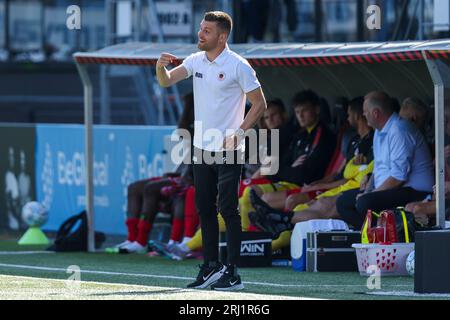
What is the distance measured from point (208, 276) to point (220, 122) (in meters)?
1.05

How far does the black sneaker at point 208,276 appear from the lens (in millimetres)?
10078

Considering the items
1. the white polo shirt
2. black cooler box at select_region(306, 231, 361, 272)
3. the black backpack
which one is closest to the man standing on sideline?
the white polo shirt

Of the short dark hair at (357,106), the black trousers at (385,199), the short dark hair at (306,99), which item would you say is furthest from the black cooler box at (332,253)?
the short dark hair at (306,99)

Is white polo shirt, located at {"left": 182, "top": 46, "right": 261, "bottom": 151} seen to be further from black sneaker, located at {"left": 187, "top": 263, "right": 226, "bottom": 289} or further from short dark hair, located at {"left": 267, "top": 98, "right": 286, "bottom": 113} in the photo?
short dark hair, located at {"left": 267, "top": 98, "right": 286, "bottom": 113}

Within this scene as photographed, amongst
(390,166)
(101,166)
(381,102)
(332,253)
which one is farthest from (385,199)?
(101,166)

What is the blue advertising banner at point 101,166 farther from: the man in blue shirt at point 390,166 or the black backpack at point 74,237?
the man in blue shirt at point 390,166

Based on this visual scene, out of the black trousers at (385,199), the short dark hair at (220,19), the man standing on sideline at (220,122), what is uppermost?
the short dark hair at (220,19)

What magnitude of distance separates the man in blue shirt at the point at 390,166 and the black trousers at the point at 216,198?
234cm

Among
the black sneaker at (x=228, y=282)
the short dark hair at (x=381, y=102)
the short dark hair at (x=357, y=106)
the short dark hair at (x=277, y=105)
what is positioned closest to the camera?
the black sneaker at (x=228, y=282)

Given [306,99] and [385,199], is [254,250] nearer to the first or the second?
[385,199]

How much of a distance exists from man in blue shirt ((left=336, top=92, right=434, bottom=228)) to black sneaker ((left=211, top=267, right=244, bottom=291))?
2.44 m

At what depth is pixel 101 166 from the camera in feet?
56.6

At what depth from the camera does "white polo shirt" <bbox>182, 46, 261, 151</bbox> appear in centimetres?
1005
